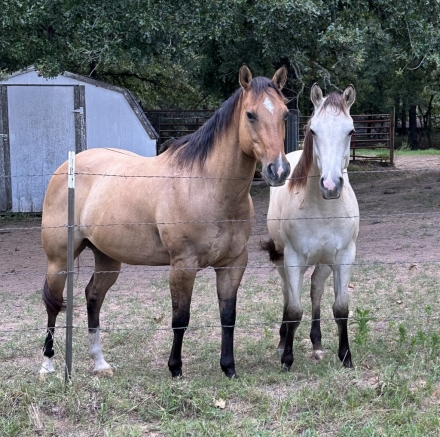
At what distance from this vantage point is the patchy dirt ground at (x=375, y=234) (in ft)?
26.3

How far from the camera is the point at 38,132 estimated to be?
11.9m

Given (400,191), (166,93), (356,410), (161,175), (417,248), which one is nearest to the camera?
(356,410)

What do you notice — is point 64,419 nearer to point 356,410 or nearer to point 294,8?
point 356,410

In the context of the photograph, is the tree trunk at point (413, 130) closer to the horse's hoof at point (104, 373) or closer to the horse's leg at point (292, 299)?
the horse's leg at point (292, 299)

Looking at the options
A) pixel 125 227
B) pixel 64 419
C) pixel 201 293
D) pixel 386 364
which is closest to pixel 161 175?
pixel 125 227

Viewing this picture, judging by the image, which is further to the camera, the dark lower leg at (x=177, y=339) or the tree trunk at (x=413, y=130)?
the tree trunk at (x=413, y=130)

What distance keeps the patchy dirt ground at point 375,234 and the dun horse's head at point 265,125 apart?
1.44m

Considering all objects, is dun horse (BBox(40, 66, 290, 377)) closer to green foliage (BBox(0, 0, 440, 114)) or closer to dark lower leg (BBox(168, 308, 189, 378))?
dark lower leg (BBox(168, 308, 189, 378))

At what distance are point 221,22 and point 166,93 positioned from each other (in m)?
9.34

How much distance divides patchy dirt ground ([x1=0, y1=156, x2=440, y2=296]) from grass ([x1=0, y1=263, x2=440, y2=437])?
963 millimetres

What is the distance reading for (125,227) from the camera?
4.62 meters

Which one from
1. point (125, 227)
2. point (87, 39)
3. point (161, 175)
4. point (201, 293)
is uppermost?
point (87, 39)

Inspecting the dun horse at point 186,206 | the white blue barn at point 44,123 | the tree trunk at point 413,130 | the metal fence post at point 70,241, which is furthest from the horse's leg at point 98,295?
the tree trunk at point 413,130

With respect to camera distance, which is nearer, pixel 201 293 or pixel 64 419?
pixel 64 419
